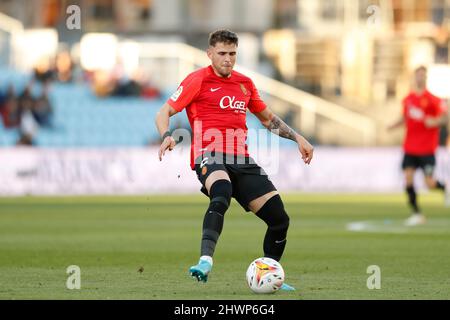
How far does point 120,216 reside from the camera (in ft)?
70.7

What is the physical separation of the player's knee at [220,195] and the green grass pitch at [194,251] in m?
0.73

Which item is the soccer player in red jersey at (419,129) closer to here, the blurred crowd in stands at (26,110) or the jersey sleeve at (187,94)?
the jersey sleeve at (187,94)

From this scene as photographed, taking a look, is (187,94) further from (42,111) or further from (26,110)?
(42,111)

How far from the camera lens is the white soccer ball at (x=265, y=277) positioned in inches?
387

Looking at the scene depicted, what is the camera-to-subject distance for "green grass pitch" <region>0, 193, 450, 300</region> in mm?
10148

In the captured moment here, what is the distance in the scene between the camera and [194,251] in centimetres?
1459

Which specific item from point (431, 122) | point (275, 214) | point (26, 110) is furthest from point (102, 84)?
point (275, 214)

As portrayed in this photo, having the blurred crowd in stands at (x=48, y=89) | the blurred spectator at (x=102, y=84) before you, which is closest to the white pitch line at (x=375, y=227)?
the blurred crowd in stands at (x=48, y=89)

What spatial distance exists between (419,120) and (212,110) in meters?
10.1

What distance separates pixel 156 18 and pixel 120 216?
20.4m

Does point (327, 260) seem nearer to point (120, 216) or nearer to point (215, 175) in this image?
point (215, 175)

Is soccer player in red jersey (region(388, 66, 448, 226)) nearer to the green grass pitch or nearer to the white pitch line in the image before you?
the white pitch line

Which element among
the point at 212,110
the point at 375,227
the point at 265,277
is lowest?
the point at 375,227
